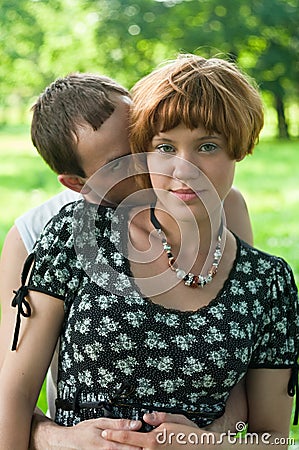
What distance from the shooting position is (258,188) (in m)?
9.26

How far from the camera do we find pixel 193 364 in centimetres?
158

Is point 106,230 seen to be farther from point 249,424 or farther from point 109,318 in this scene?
point 249,424

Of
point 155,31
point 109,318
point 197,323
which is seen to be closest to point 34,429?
point 109,318

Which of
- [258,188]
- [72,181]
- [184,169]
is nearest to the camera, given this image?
[184,169]

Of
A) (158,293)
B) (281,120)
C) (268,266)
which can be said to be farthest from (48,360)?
(281,120)

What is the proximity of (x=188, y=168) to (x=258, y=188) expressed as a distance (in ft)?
25.6

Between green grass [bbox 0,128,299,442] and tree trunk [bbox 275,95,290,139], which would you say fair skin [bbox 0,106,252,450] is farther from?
tree trunk [bbox 275,95,290,139]

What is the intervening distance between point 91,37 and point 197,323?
1378 cm

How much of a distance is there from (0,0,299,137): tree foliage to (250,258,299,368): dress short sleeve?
40.4ft

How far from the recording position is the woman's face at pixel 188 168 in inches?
61.2

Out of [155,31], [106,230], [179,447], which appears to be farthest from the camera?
[155,31]

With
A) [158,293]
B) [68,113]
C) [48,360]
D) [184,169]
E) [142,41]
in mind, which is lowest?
[48,360]

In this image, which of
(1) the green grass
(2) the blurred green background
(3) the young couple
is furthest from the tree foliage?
(3) the young couple

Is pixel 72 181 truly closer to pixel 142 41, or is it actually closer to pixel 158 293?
pixel 158 293
